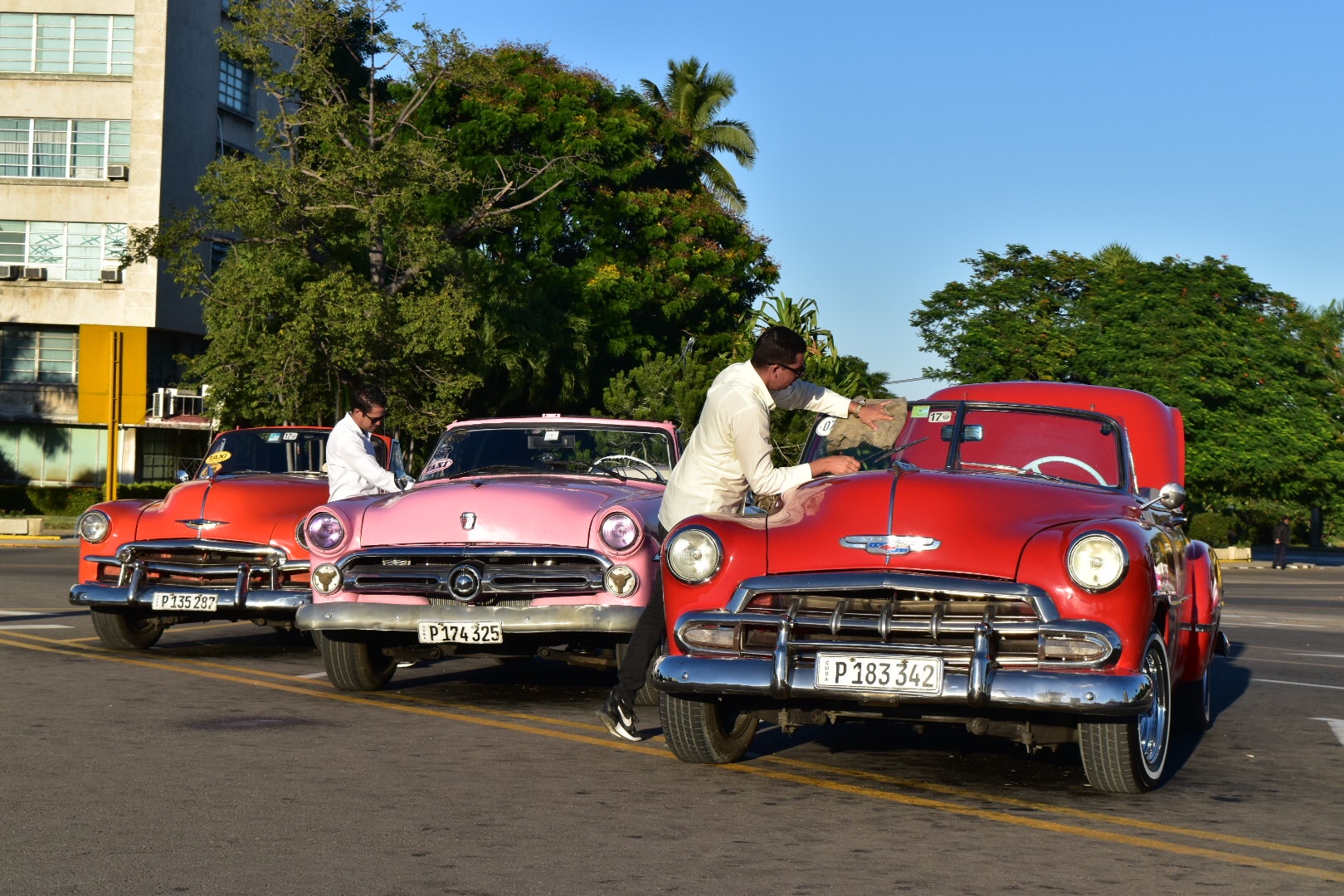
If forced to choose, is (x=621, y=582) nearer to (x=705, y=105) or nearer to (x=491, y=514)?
(x=491, y=514)

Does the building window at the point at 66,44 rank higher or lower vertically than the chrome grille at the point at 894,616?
higher

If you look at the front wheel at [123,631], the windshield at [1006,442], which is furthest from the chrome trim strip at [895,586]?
the front wheel at [123,631]

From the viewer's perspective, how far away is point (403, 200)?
32344mm

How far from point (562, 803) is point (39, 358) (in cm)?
4736

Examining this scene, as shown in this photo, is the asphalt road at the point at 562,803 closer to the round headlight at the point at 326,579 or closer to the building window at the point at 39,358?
the round headlight at the point at 326,579

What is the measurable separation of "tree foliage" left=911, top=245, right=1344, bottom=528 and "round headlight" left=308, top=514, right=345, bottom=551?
40.0 metres

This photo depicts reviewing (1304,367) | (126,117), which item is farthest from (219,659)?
(1304,367)

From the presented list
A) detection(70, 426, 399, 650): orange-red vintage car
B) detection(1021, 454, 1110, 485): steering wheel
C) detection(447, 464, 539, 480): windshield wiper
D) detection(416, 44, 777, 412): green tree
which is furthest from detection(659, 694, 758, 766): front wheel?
detection(416, 44, 777, 412): green tree

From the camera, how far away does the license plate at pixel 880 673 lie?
6453 millimetres

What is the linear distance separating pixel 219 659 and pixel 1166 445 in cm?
684

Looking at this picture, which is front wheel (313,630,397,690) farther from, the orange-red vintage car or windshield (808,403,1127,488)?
windshield (808,403,1127,488)

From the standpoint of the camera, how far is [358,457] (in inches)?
450

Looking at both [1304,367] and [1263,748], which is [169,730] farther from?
[1304,367]

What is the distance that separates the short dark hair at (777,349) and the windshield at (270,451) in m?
5.92
